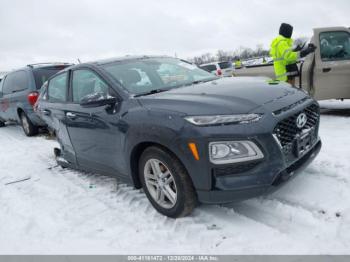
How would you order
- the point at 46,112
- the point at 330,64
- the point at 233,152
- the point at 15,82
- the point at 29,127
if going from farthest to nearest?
1. the point at 15,82
2. the point at 29,127
3. the point at 330,64
4. the point at 46,112
5. the point at 233,152

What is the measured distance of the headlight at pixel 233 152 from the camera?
262cm

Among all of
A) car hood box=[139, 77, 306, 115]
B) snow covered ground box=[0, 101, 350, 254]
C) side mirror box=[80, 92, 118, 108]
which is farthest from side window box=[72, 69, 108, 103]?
snow covered ground box=[0, 101, 350, 254]

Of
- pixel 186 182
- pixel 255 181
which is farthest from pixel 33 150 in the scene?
pixel 255 181

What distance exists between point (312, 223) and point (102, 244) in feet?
6.30

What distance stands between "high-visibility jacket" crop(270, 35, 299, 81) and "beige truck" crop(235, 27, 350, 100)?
45 cm

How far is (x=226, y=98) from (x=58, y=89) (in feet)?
9.70

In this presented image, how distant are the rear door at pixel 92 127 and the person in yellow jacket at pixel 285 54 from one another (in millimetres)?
4095

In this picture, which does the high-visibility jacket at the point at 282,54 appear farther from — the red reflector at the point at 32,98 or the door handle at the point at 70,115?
the red reflector at the point at 32,98

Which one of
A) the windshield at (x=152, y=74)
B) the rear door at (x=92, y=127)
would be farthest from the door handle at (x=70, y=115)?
the windshield at (x=152, y=74)

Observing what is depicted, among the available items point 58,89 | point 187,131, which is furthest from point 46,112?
point 187,131

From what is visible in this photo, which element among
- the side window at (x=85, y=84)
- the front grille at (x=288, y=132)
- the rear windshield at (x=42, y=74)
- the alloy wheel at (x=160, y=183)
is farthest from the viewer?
the rear windshield at (x=42, y=74)

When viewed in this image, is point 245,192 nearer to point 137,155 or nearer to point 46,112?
point 137,155

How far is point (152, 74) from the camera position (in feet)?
12.7

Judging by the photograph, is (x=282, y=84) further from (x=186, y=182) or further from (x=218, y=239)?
(x=218, y=239)
